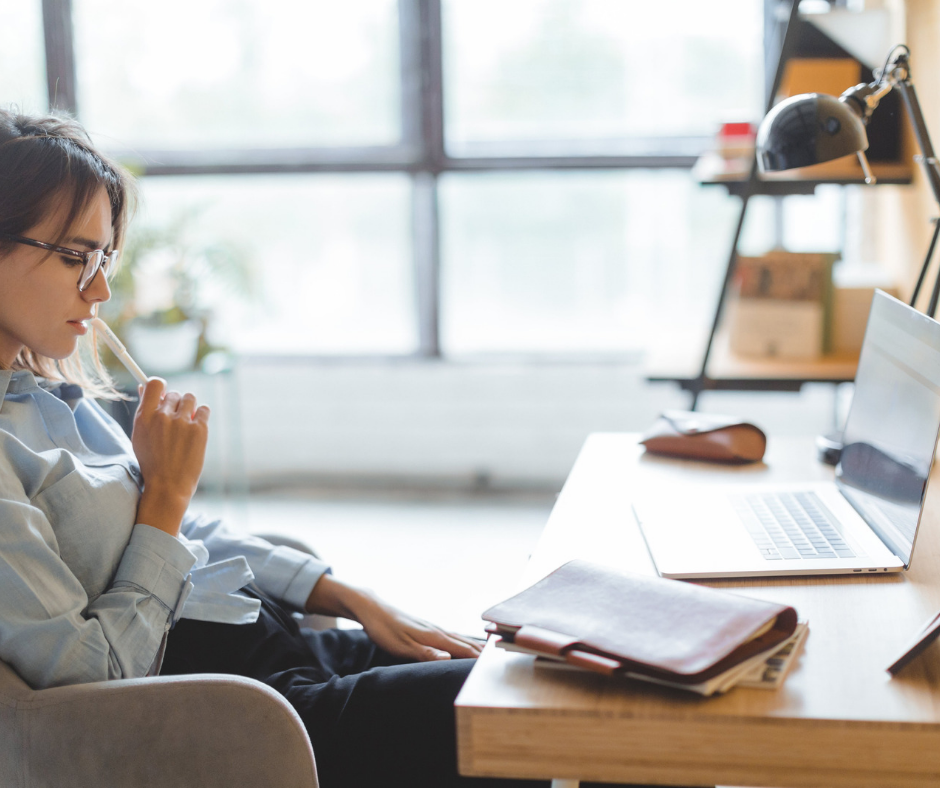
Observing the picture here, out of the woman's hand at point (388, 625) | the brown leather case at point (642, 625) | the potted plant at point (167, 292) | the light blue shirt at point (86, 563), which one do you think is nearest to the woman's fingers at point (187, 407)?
the light blue shirt at point (86, 563)

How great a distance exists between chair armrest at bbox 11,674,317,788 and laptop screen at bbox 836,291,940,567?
2.25 feet

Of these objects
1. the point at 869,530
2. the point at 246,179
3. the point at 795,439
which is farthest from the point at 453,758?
the point at 246,179

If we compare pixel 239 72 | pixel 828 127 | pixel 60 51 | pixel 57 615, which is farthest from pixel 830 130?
pixel 60 51

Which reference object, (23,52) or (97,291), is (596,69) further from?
(97,291)

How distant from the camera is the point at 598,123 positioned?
10.7ft

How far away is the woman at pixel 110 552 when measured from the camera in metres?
0.97

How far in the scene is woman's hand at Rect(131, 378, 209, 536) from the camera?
3.69ft

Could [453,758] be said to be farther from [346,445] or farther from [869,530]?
[346,445]

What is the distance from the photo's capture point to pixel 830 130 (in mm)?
1392

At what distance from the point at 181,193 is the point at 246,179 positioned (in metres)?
0.25

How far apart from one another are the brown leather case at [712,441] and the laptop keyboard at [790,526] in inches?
7.7

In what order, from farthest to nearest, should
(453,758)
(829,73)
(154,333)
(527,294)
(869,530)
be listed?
(527,294)
(154,333)
(829,73)
(869,530)
(453,758)

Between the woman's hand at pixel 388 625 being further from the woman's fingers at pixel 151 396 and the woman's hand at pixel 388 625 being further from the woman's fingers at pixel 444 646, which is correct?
the woman's fingers at pixel 151 396

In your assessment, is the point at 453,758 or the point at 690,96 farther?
the point at 690,96
